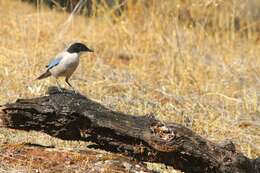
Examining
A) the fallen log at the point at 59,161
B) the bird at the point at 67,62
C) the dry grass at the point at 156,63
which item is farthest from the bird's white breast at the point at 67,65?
the fallen log at the point at 59,161

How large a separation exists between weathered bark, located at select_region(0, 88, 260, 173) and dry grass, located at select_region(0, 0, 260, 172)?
0.93 m

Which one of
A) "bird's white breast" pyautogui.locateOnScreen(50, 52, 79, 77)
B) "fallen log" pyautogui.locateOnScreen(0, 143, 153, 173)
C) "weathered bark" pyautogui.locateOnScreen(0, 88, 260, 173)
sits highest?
"bird's white breast" pyautogui.locateOnScreen(50, 52, 79, 77)

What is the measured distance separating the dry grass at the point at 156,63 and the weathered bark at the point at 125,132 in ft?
3.06

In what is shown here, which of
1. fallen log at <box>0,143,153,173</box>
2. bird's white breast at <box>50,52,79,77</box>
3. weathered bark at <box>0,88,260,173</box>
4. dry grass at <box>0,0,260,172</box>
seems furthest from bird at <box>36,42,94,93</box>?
weathered bark at <box>0,88,260,173</box>

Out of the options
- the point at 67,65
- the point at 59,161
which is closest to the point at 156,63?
the point at 67,65

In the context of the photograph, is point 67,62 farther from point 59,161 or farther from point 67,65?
point 59,161

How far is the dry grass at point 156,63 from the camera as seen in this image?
24.1 feet

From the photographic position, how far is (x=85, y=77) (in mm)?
8367

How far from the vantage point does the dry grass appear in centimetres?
733

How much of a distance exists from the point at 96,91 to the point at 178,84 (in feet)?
3.85

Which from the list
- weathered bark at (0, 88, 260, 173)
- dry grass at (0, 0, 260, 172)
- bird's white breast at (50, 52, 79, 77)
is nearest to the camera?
weathered bark at (0, 88, 260, 173)

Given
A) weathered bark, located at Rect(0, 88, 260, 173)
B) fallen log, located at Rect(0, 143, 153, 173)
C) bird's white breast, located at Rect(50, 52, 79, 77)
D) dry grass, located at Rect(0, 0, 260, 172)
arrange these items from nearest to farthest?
weathered bark, located at Rect(0, 88, 260, 173) < fallen log, located at Rect(0, 143, 153, 173) < bird's white breast, located at Rect(50, 52, 79, 77) < dry grass, located at Rect(0, 0, 260, 172)

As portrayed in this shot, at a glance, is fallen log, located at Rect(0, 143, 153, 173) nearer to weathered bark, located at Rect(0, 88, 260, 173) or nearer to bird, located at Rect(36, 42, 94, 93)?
weathered bark, located at Rect(0, 88, 260, 173)

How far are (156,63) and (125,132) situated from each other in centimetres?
470
